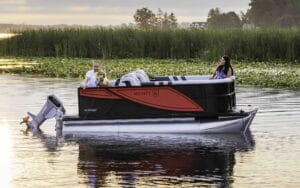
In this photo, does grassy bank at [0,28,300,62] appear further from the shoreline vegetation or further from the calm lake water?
the calm lake water

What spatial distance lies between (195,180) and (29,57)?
4093 centimetres

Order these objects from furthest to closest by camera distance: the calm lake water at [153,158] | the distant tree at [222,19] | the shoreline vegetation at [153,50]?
the distant tree at [222,19] → the shoreline vegetation at [153,50] → the calm lake water at [153,158]

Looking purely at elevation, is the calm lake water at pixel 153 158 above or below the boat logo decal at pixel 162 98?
below

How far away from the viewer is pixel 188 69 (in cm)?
3700

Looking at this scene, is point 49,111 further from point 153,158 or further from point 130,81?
point 153,158

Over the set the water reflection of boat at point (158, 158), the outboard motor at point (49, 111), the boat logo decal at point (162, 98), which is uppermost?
the boat logo decal at point (162, 98)

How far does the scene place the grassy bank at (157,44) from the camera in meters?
45.4

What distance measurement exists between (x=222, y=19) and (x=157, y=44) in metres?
99.0

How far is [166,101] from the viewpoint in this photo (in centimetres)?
1772

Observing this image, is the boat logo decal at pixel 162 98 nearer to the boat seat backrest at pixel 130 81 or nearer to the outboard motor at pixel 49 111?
the boat seat backrest at pixel 130 81

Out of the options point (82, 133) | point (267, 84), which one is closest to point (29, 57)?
point (267, 84)

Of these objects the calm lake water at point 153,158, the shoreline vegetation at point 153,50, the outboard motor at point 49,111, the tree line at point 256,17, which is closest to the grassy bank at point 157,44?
the shoreline vegetation at point 153,50

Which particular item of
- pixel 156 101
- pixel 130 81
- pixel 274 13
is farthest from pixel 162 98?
pixel 274 13

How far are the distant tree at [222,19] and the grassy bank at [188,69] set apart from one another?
98.7 m
